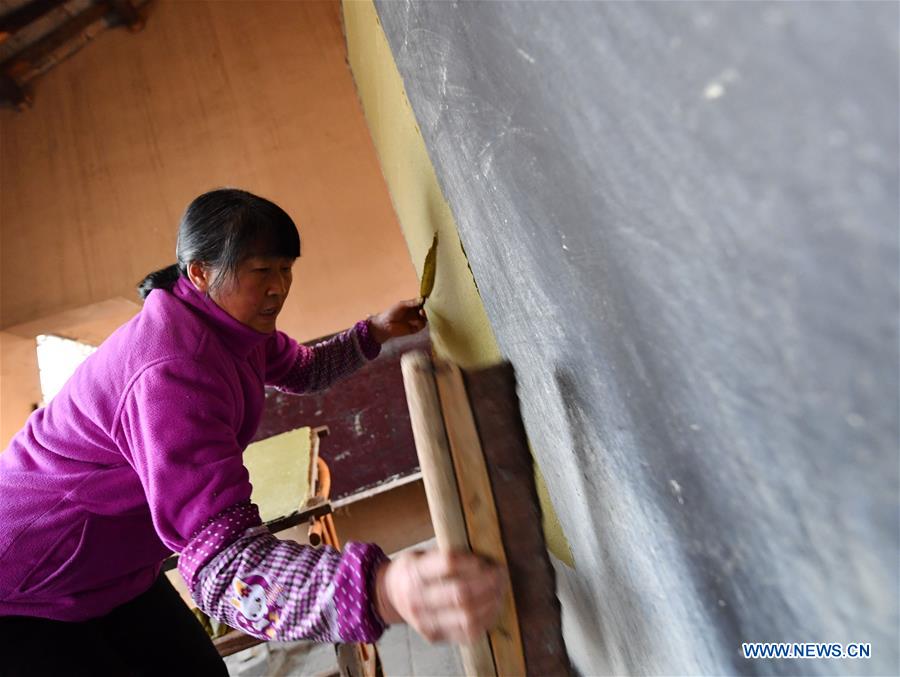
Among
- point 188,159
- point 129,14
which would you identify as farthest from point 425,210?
point 129,14

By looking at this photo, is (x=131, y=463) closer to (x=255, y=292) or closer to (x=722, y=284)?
(x=255, y=292)

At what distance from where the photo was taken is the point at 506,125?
47 cm

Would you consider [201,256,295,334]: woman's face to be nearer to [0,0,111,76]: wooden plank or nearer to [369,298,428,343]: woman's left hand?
[369,298,428,343]: woman's left hand

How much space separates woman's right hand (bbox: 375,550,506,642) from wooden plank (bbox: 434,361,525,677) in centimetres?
5

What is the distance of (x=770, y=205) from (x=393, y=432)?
312 centimetres

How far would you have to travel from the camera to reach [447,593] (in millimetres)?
524

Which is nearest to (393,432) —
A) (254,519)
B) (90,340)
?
(90,340)

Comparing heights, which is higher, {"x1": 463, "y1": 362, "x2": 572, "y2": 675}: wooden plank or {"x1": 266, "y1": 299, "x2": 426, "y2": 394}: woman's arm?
{"x1": 266, "y1": 299, "x2": 426, "y2": 394}: woman's arm

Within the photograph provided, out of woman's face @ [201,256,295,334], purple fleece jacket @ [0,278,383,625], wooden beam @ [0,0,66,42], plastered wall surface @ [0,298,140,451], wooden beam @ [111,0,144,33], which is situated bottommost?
purple fleece jacket @ [0,278,383,625]

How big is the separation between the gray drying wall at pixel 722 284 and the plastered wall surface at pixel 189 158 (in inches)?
133

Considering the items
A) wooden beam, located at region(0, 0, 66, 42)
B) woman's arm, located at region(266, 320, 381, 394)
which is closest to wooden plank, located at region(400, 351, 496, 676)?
woman's arm, located at region(266, 320, 381, 394)

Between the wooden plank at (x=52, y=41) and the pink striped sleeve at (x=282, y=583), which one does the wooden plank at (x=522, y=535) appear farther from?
the wooden plank at (x=52, y=41)

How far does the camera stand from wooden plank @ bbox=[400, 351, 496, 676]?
1.91 ft

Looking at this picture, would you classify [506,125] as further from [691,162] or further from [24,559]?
[24,559]
